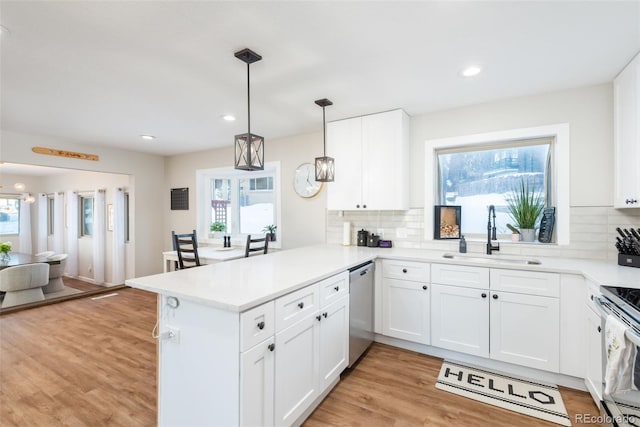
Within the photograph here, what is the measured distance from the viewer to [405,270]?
8.93 ft

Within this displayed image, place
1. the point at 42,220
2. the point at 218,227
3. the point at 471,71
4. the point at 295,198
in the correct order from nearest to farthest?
the point at 471,71, the point at 295,198, the point at 218,227, the point at 42,220

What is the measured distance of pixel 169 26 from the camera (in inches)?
66.2

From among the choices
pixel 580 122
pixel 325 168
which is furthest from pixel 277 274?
pixel 580 122

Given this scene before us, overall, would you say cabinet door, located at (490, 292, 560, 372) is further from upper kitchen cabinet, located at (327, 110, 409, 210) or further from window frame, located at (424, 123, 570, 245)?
upper kitchen cabinet, located at (327, 110, 409, 210)

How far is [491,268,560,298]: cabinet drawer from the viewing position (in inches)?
85.1

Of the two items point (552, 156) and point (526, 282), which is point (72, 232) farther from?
point (552, 156)

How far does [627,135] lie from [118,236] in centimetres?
708

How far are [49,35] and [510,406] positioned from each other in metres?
3.81

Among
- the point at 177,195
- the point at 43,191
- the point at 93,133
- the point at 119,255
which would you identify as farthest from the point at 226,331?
the point at 43,191

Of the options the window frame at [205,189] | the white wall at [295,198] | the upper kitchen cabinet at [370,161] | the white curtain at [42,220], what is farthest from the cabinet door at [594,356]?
the white curtain at [42,220]

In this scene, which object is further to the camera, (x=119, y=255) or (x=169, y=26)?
(x=119, y=255)

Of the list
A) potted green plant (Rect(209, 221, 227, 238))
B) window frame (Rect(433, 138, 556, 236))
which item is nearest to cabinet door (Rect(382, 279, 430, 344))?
window frame (Rect(433, 138, 556, 236))

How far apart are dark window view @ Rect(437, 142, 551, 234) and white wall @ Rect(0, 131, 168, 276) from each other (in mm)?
4923

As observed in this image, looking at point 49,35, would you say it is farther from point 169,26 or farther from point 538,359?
point 538,359
